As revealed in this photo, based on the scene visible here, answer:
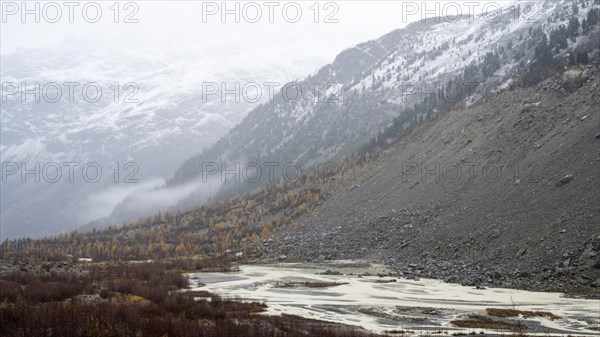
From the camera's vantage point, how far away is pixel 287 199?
149 metres

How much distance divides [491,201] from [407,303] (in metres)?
32.9

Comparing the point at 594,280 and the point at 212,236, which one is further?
the point at 212,236

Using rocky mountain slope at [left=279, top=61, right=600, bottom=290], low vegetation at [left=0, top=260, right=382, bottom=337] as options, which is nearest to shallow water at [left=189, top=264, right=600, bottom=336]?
low vegetation at [left=0, top=260, right=382, bottom=337]

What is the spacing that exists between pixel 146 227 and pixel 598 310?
161 meters

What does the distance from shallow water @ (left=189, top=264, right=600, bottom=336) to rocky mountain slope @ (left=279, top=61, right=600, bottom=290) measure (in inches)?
195

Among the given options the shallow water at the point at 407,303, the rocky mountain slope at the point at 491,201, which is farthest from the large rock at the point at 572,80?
the shallow water at the point at 407,303

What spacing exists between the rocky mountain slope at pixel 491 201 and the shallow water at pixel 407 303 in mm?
4959

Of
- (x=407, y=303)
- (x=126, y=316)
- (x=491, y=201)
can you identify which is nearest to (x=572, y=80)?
(x=491, y=201)

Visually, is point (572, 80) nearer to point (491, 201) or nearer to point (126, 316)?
point (491, 201)

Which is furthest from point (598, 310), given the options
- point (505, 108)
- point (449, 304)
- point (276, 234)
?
point (276, 234)

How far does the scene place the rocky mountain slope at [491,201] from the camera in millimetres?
51812

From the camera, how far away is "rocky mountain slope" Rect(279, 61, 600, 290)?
170 ft

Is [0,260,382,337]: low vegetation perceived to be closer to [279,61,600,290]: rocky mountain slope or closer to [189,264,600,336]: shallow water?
[189,264,600,336]: shallow water

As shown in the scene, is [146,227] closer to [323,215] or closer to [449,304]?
[323,215]
